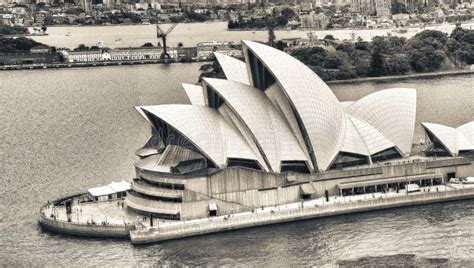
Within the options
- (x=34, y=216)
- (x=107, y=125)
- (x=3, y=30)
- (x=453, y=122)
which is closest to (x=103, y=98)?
(x=107, y=125)

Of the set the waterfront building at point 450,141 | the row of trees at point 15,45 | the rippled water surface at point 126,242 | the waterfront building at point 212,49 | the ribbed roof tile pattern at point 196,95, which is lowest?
the rippled water surface at point 126,242

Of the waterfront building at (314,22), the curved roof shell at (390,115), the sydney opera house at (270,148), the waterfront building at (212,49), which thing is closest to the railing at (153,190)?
the sydney opera house at (270,148)

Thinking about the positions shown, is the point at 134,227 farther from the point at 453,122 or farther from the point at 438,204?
the point at 453,122

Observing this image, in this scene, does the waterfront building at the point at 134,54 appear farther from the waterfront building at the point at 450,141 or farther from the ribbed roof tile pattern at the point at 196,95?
the waterfront building at the point at 450,141

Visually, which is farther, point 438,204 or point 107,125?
point 107,125

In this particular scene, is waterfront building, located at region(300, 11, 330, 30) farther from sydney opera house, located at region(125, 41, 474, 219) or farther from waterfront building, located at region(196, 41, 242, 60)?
sydney opera house, located at region(125, 41, 474, 219)
